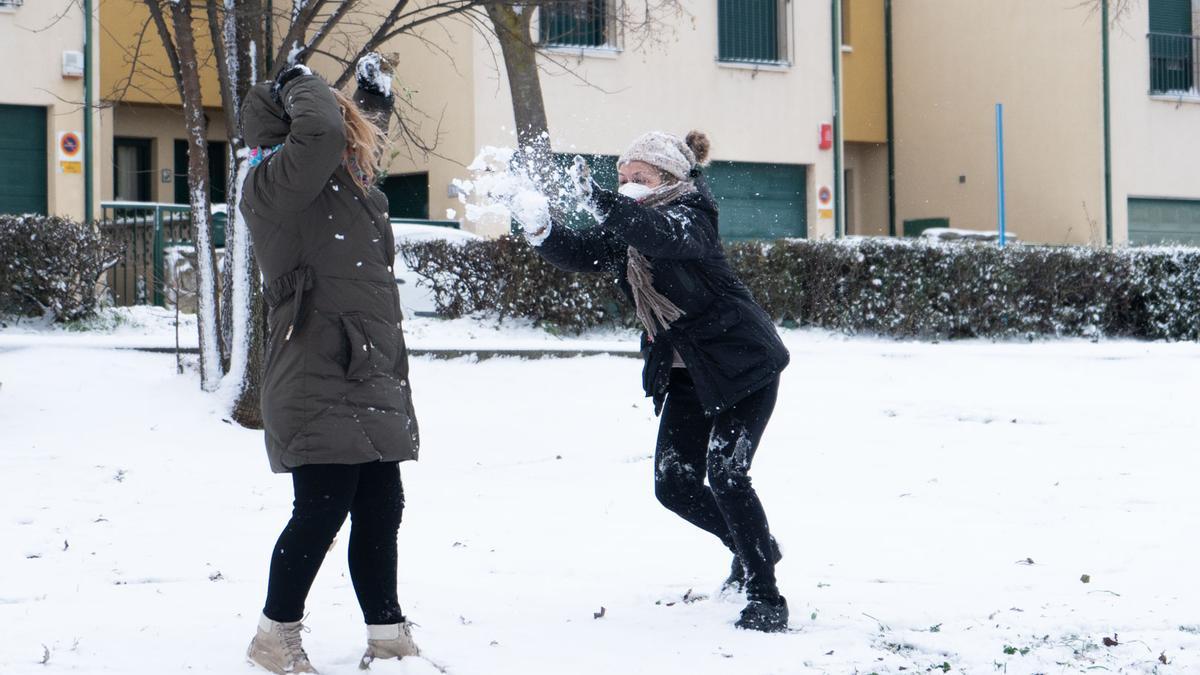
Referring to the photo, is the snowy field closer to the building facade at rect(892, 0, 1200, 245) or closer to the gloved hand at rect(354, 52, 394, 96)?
the gloved hand at rect(354, 52, 394, 96)

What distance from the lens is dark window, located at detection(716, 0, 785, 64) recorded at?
20141 millimetres

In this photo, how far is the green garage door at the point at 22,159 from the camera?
55.0ft

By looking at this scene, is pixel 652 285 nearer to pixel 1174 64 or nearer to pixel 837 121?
pixel 837 121

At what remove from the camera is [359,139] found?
160 inches

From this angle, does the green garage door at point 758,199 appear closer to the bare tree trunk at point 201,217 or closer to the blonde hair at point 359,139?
the bare tree trunk at point 201,217

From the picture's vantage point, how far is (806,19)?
20.7 meters

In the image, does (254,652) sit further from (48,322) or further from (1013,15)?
(1013,15)

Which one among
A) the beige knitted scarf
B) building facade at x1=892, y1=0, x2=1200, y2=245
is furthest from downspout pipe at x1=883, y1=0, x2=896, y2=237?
the beige knitted scarf

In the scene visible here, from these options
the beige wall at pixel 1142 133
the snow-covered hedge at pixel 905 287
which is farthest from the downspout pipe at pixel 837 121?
the snow-covered hedge at pixel 905 287

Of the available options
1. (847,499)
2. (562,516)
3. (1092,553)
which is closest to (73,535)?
(562,516)

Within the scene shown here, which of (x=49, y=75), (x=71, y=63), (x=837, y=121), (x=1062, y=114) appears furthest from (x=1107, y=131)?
(x=49, y=75)

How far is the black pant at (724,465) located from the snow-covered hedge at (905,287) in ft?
23.7

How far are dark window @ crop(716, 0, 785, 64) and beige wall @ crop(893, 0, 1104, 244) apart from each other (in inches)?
157

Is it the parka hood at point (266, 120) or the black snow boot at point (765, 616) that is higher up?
the parka hood at point (266, 120)
